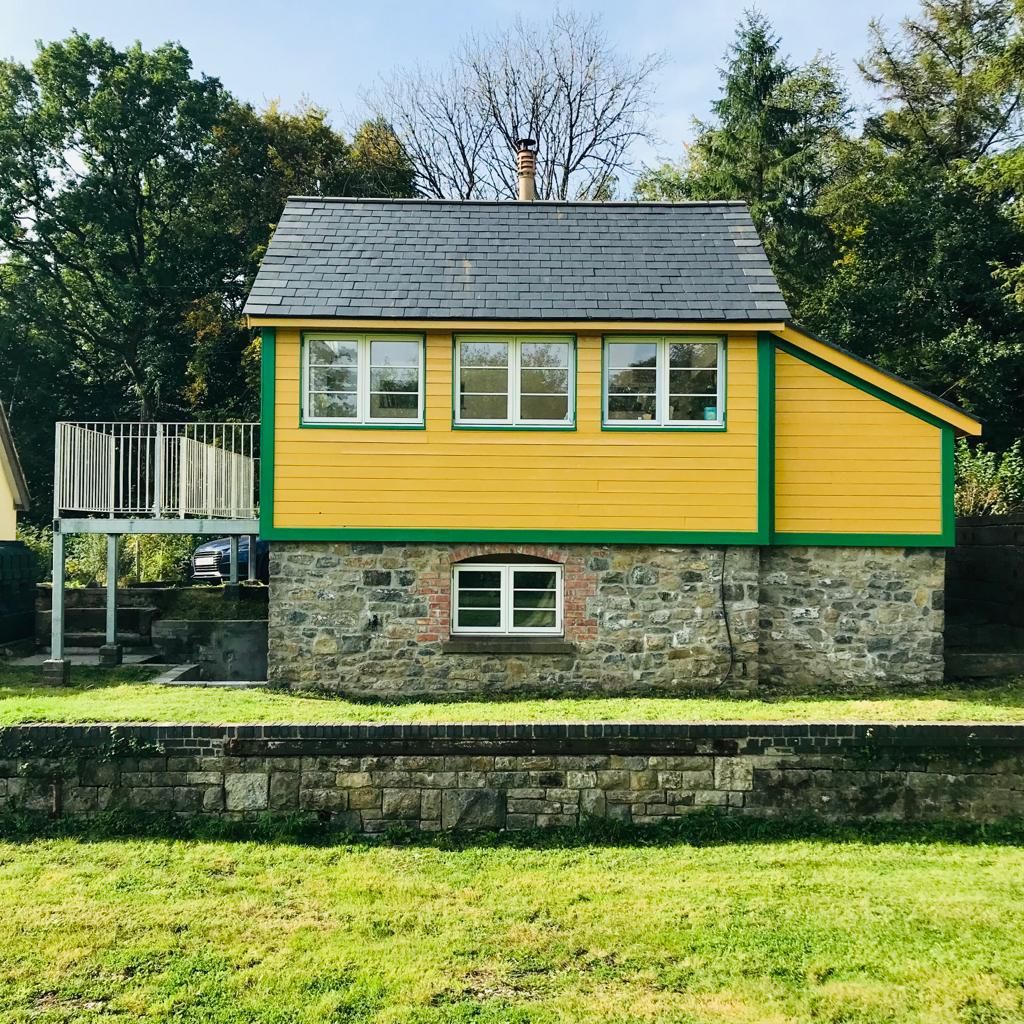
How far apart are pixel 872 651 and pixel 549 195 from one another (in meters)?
22.6

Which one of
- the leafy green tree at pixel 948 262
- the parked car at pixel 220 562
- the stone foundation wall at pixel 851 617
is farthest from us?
the leafy green tree at pixel 948 262

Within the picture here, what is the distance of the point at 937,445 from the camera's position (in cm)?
1110

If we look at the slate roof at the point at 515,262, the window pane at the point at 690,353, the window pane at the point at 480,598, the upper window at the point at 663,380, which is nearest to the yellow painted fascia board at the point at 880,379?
the slate roof at the point at 515,262

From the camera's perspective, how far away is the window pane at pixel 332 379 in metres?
11.0

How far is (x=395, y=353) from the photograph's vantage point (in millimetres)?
11031

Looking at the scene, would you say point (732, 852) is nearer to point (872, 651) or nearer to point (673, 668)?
point (673, 668)

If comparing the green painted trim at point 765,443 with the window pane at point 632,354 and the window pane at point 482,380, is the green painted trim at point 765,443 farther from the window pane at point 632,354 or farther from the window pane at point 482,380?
the window pane at point 482,380

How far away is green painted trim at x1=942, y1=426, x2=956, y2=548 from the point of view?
1095cm

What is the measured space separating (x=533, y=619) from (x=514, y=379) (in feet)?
9.76

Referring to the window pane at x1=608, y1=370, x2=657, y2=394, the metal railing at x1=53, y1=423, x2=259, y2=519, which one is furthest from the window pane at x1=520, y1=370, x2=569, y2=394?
the metal railing at x1=53, y1=423, x2=259, y2=519

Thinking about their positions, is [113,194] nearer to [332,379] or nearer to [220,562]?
[220,562]

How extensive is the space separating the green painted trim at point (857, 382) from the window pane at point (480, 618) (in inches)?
192

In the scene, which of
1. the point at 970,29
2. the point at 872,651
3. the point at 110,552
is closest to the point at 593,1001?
the point at 872,651

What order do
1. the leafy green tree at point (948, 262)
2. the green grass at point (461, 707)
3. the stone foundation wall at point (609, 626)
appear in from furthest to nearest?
the leafy green tree at point (948, 262) → the stone foundation wall at point (609, 626) → the green grass at point (461, 707)
